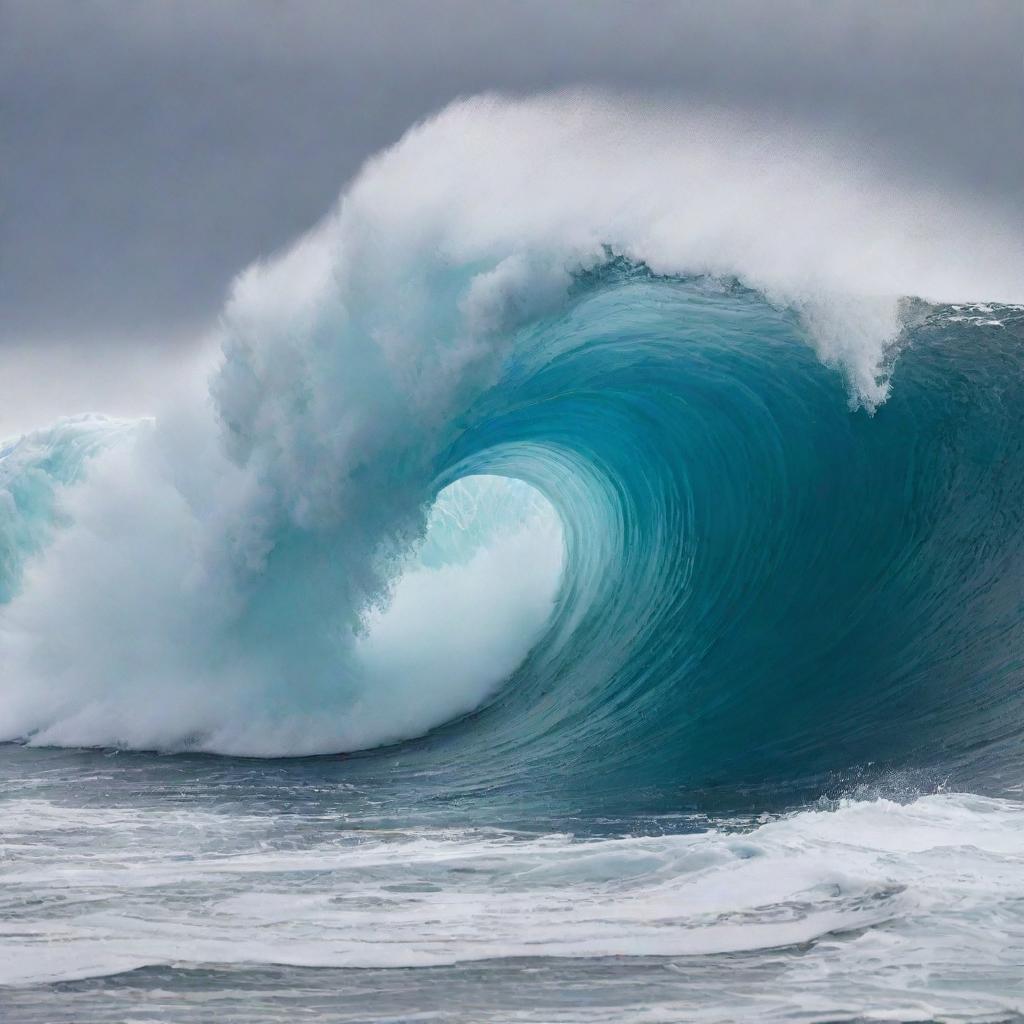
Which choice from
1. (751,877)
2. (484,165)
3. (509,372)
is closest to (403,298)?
(509,372)

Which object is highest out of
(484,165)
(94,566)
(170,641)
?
(484,165)

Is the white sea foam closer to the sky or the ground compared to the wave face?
closer to the ground

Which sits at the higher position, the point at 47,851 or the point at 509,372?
the point at 509,372

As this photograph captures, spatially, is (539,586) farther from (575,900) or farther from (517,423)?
(575,900)

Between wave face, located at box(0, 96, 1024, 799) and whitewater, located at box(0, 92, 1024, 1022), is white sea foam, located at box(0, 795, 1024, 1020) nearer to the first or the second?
whitewater, located at box(0, 92, 1024, 1022)

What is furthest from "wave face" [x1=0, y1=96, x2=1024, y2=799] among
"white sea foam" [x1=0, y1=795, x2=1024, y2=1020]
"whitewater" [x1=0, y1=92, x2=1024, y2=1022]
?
"white sea foam" [x1=0, y1=795, x2=1024, y2=1020]

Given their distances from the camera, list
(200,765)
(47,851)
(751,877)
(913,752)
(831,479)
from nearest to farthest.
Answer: (751,877), (47,851), (913,752), (200,765), (831,479)

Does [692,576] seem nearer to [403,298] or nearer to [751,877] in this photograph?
[403,298]

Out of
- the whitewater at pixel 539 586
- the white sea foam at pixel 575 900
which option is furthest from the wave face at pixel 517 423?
the white sea foam at pixel 575 900
